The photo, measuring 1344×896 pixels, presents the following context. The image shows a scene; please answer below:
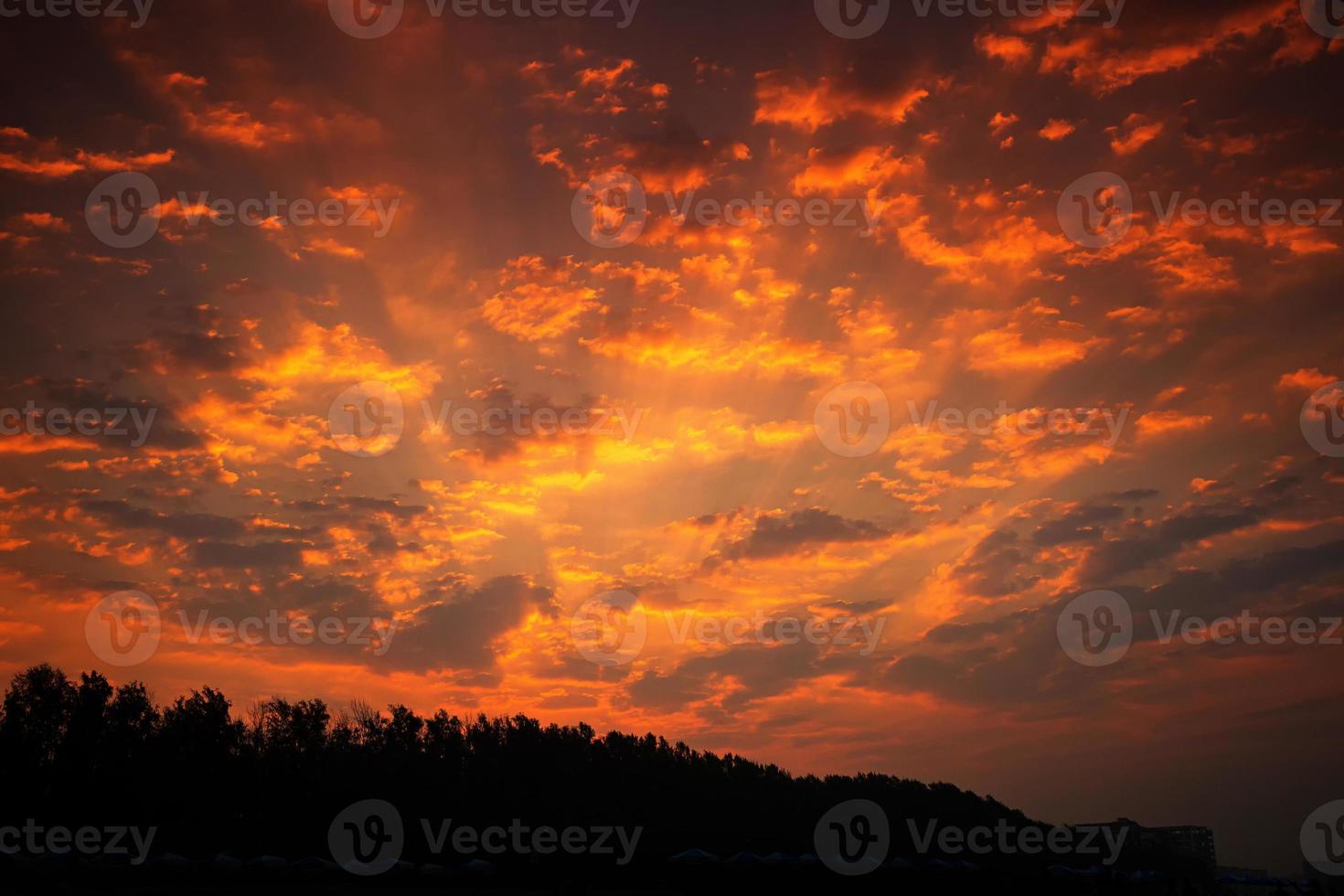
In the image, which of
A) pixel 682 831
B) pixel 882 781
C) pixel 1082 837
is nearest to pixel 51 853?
pixel 682 831

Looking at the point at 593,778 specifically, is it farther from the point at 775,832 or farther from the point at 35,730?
the point at 35,730

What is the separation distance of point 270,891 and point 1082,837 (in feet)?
452

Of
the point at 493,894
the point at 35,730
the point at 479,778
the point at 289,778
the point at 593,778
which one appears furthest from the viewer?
the point at 593,778

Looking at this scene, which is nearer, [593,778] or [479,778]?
[479,778]

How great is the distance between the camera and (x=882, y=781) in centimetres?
14362

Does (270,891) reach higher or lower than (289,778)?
lower

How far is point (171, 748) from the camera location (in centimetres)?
9362

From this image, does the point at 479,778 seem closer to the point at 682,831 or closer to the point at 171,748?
the point at 682,831

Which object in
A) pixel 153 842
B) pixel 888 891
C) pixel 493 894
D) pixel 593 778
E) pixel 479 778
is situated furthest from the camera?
pixel 593 778

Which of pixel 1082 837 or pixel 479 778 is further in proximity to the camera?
pixel 1082 837

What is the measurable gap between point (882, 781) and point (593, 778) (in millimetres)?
53965

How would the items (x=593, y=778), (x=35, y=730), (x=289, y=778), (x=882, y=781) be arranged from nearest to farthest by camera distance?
(x=35, y=730)
(x=289, y=778)
(x=593, y=778)
(x=882, y=781)

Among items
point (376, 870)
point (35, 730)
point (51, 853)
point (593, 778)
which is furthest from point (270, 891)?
point (593, 778)

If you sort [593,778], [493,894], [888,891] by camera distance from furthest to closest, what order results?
[593,778], [888,891], [493,894]
